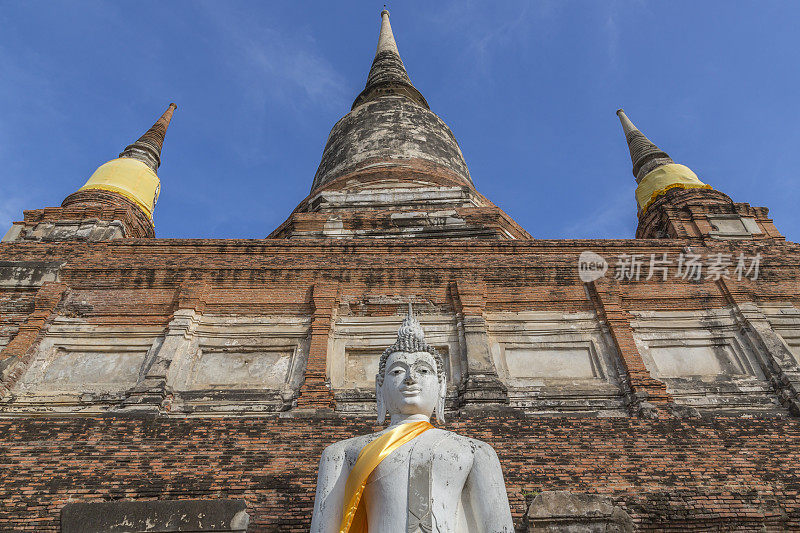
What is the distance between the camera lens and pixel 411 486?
406cm

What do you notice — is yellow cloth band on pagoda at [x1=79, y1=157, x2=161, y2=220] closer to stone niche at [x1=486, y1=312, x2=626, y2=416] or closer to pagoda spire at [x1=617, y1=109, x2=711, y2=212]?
stone niche at [x1=486, y1=312, x2=626, y2=416]

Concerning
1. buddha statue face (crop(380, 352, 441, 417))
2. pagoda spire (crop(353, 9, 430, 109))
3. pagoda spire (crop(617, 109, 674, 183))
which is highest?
pagoda spire (crop(353, 9, 430, 109))

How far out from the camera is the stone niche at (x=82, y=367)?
7.83 metres

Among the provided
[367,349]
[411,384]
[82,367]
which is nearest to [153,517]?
[411,384]

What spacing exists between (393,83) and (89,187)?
13275 millimetres

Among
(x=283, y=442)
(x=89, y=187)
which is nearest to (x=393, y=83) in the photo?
(x=89, y=187)

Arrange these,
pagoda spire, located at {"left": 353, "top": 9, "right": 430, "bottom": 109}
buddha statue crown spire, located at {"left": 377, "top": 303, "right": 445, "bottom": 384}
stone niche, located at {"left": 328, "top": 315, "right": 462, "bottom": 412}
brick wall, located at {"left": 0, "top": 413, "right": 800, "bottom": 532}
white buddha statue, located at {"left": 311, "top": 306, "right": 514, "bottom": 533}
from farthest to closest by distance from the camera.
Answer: pagoda spire, located at {"left": 353, "top": 9, "right": 430, "bottom": 109}, stone niche, located at {"left": 328, "top": 315, "right": 462, "bottom": 412}, brick wall, located at {"left": 0, "top": 413, "right": 800, "bottom": 532}, buddha statue crown spire, located at {"left": 377, "top": 303, "right": 445, "bottom": 384}, white buddha statue, located at {"left": 311, "top": 306, "right": 514, "bottom": 533}

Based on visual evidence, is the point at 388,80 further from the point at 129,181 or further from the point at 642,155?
the point at 129,181

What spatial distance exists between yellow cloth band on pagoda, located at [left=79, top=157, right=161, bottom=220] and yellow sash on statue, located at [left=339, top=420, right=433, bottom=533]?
11062 mm

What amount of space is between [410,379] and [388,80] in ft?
67.7

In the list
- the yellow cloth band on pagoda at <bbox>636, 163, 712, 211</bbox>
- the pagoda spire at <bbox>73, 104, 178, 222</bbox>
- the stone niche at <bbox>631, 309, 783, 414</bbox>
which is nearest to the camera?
the stone niche at <bbox>631, 309, 783, 414</bbox>

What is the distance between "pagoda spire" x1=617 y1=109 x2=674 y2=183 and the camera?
1583 centimetres

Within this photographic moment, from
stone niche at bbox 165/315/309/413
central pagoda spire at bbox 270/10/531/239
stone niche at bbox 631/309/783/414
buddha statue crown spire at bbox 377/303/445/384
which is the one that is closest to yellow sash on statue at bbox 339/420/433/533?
buddha statue crown spire at bbox 377/303/445/384

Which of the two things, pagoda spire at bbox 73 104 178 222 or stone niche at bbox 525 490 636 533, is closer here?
stone niche at bbox 525 490 636 533
